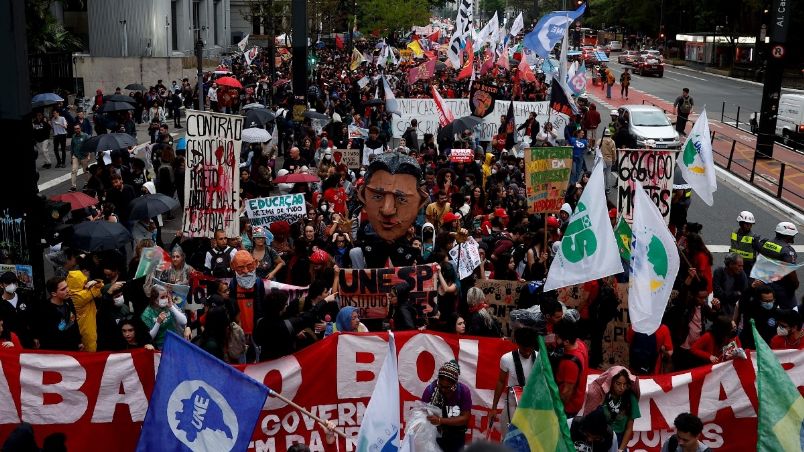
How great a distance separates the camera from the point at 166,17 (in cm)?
5119

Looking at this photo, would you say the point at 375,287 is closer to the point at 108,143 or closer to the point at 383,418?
the point at 383,418

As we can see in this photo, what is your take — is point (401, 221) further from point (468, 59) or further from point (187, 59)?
point (187, 59)

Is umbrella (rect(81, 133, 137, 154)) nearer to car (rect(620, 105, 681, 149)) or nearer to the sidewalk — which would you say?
the sidewalk

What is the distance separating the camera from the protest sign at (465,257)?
1075 centimetres

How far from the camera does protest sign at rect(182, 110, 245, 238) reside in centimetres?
1145

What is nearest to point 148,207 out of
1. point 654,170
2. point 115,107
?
point 654,170

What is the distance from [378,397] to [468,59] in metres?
27.6

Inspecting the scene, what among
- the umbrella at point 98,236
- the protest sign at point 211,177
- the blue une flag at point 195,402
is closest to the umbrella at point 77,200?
the umbrella at point 98,236

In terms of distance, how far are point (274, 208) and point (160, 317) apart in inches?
171

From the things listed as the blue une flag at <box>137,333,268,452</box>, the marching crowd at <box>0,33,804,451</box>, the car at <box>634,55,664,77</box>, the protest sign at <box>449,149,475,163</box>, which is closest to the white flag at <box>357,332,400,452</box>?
the blue une flag at <box>137,333,268,452</box>

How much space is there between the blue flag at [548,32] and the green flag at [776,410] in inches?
821

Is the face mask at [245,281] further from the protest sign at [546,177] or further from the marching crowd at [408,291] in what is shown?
the protest sign at [546,177]

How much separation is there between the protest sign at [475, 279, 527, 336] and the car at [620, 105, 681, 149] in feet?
59.0

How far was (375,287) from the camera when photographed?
1005 centimetres
